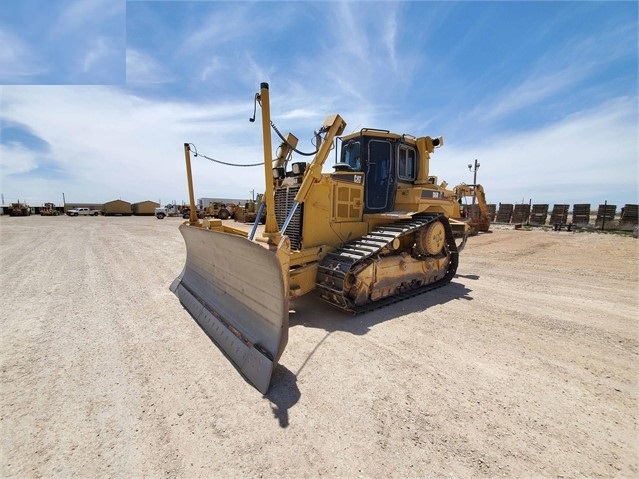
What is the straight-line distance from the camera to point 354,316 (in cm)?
486

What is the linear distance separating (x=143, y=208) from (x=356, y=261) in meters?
59.4

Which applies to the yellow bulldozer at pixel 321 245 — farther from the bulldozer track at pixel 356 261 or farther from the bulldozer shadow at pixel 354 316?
A: the bulldozer shadow at pixel 354 316

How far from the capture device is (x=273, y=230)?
3.38 meters

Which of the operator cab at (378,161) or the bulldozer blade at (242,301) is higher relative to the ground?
the operator cab at (378,161)

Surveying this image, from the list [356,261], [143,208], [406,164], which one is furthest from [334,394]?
Answer: [143,208]

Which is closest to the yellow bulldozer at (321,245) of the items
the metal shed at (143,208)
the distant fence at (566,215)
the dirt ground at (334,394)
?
the dirt ground at (334,394)

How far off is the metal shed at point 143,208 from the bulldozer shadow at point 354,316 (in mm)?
57185

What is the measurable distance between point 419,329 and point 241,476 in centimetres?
310

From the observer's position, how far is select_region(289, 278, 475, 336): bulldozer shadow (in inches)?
177

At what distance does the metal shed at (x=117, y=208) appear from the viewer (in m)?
51.5

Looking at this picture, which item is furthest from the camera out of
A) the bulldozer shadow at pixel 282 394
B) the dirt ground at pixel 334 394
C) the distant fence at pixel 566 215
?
the distant fence at pixel 566 215

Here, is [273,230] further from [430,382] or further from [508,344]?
[508,344]

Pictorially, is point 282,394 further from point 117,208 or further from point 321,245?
point 117,208

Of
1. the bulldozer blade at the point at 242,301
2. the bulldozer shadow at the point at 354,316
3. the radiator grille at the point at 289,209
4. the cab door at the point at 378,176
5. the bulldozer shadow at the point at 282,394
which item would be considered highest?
the cab door at the point at 378,176
